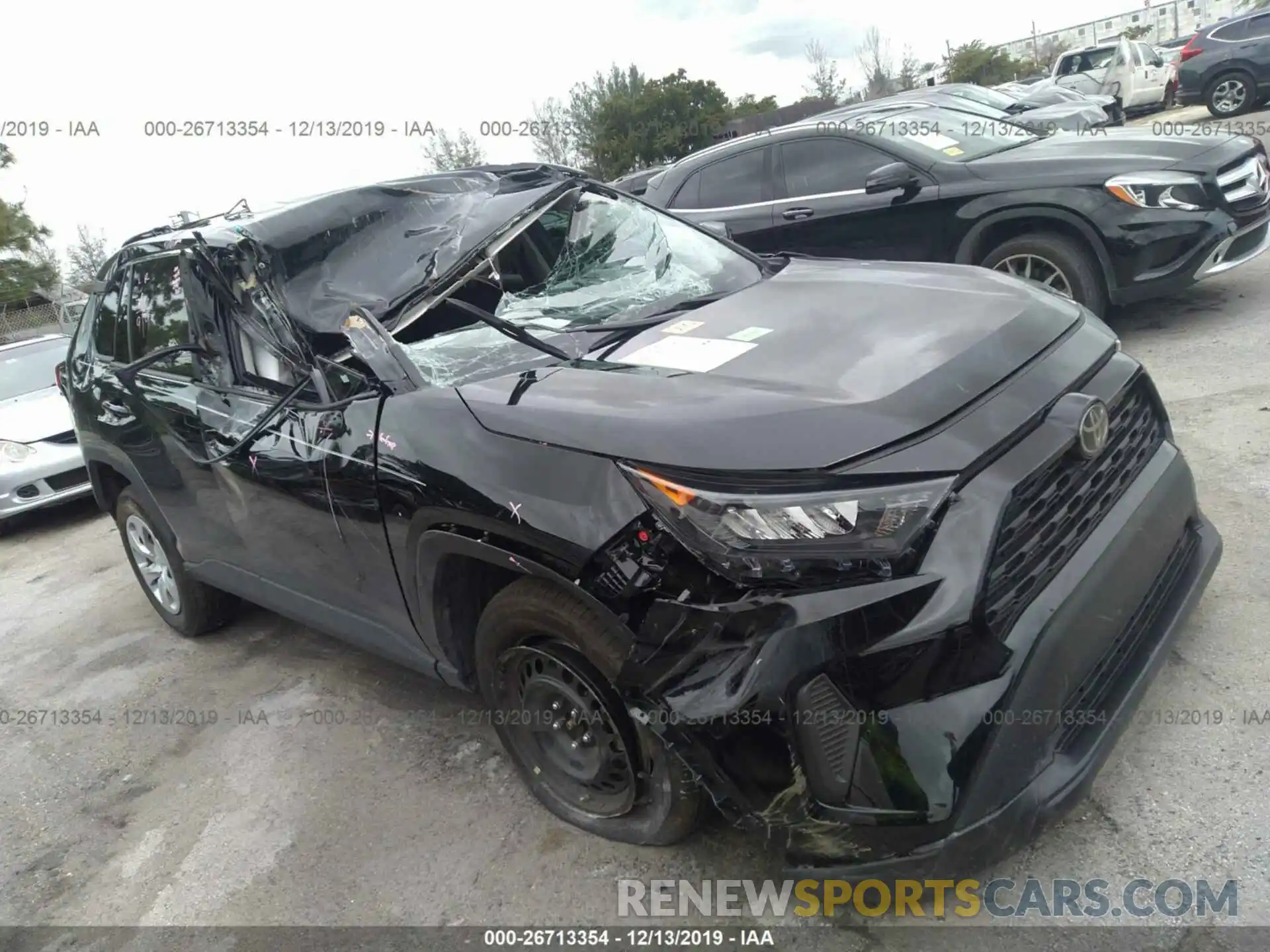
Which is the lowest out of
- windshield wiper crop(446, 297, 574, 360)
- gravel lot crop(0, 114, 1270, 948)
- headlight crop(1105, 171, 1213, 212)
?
gravel lot crop(0, 114, 1270, 948)

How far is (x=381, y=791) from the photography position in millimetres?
3172

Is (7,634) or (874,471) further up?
(874,471)

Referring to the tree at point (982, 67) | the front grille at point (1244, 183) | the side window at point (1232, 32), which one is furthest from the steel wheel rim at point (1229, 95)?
the tree at point (982, 67)

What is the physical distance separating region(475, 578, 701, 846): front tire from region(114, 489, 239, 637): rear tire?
236 centimetres

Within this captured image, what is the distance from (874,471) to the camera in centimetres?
198

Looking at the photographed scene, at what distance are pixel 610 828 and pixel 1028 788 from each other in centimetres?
113

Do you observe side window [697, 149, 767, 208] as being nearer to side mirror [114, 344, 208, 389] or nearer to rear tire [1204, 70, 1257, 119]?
side mirror [114, 344, 208, 389]

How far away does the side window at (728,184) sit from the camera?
695 cm

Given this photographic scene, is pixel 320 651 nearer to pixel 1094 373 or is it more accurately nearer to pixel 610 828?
pixel 610 828

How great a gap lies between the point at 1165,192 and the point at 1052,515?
4.24 metres

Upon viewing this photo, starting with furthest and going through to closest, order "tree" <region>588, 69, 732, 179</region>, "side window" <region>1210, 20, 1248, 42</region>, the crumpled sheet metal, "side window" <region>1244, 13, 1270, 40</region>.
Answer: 1. "tree" <region>588, 69, 732, 179</region>
2. "side window" <region>1210, 20, 1248, 42</region>
3. "side window" <region>1244, 13, 1270, 40</region>
4. the crumpled sheet metal

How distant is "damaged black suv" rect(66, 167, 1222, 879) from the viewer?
191cm

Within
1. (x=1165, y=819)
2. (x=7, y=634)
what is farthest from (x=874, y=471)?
(x=7, y=634)

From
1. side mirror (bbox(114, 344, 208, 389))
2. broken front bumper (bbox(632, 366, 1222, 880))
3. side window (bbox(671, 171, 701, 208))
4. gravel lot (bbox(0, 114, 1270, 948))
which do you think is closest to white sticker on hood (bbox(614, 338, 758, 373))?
broken front bumper (bbox(632, 366, 1222, 880))
